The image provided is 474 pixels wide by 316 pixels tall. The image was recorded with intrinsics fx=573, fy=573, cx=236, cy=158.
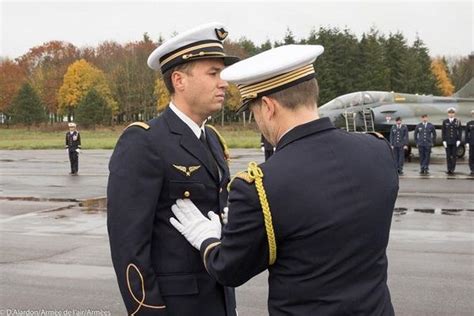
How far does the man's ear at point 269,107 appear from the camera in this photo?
80.7 inches

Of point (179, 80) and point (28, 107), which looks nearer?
point (179, 80)

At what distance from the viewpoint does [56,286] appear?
6117 millimetres

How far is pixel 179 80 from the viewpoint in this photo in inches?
107

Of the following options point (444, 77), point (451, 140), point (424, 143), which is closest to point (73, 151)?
point (424, 143)

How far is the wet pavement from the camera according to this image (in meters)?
5.54

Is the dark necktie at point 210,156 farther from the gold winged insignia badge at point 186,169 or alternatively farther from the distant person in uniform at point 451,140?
the distant person in uniform at point 451,140

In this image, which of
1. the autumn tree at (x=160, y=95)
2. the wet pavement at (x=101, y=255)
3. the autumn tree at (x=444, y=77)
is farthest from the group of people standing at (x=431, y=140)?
the autumn tree at (x=444, y=77)

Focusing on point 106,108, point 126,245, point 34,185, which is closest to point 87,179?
point 34,185

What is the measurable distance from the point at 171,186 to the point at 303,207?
79 cm

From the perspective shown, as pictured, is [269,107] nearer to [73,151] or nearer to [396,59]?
[73,151]

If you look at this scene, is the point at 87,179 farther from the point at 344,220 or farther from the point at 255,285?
the point at 344,220

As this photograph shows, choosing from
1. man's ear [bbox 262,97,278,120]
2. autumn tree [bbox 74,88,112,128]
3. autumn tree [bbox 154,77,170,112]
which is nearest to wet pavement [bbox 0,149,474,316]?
man's ear [bbox 262,97,278,120]

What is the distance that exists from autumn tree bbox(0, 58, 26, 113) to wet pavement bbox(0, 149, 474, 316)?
2484 inches

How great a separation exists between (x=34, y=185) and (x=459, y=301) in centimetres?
1325
